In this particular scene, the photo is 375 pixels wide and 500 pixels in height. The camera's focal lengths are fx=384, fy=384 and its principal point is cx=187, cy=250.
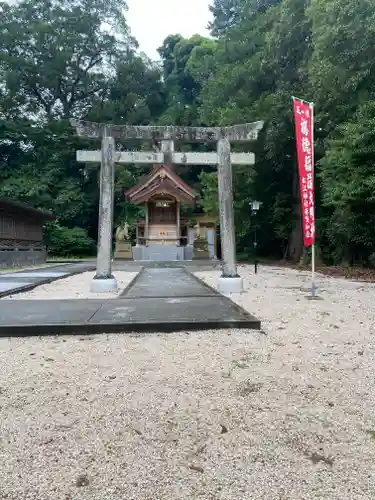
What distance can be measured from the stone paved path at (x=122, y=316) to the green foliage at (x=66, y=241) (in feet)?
73.4

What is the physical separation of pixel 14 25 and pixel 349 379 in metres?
36.4

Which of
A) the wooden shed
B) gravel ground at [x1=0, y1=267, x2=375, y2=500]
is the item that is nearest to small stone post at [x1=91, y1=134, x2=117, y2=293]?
gravel ground at [x1=0, y1=267, x2=375, y2=500]

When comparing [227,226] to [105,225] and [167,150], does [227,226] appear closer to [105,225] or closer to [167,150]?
[167,150]

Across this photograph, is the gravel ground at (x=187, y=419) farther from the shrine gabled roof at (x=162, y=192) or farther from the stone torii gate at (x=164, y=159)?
the shrine gabled roof at (x=162, y=192)

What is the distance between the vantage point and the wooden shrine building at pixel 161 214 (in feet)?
74.7

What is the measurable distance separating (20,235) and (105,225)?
42.1 ft

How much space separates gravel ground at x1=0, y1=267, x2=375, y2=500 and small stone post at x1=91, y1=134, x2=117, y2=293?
3919mm

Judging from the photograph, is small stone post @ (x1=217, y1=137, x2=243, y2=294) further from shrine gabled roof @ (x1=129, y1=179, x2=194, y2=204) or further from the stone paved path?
shrine gabled roof @ (x1=129, y1=179, x2=194, y2=204)

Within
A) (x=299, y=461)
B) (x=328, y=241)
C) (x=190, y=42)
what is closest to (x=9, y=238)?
(x=328, y=241)

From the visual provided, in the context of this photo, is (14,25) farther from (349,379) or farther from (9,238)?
(349,379)

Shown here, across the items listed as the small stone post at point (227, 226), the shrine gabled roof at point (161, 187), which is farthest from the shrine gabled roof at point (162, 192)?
the small stone post at point (227, 226)

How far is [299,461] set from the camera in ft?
6.09

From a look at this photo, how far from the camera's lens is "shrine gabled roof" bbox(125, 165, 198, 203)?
23.3 meters

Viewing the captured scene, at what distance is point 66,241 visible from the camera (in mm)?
27812
